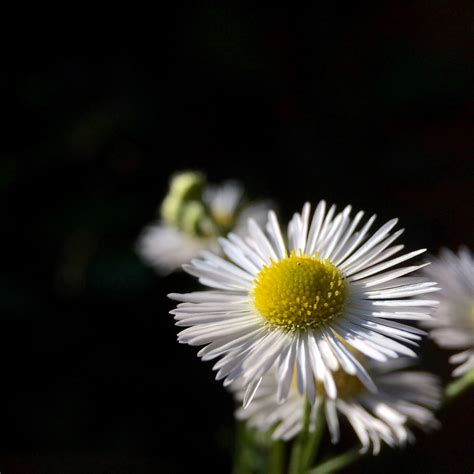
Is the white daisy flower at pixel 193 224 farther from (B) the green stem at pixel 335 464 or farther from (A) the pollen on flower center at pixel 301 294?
(B) the green stem at pixel 335 464

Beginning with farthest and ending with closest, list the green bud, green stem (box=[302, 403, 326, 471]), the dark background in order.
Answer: the dark background
the green bud
green stem (box=[302, 403, 326, 471])

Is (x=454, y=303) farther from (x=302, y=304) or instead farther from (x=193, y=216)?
(x=193, y=216)

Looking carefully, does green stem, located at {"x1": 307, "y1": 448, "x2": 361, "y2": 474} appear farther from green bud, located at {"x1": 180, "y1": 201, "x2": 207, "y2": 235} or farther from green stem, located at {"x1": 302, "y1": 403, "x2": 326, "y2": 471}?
green bud, located at {"x1": 180, "y1": 201, "x2": 207, "y2": 235}

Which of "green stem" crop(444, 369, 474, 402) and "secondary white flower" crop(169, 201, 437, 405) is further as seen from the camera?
"green stem" crop(444, 369, 474, 402)

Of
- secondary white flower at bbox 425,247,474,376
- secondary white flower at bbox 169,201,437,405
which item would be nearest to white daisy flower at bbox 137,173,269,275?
secondary white flower at bbox 169,201,437,405

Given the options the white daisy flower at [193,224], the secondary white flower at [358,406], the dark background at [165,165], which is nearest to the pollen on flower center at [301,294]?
the secondary white flower at [358,406]

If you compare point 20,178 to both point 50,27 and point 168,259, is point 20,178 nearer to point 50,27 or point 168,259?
point 50,27
